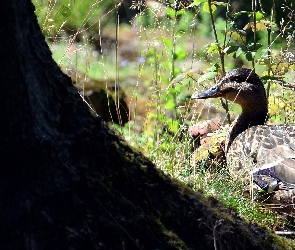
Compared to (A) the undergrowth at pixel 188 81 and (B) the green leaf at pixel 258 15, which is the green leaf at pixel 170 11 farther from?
(B) the green leaf at pixel 258 15

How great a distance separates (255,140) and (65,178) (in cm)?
308

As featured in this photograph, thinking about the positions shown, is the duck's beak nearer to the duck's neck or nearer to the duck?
the duck

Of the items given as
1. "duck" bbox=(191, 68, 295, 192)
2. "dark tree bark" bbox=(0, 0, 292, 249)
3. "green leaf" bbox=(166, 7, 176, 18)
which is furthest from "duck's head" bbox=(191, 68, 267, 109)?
"dark tree bark" bbox=(0, 0, 292, 249)

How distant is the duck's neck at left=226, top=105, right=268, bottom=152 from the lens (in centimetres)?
603

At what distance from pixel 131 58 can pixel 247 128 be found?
4.55 m

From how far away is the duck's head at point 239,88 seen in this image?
6047 millimetres

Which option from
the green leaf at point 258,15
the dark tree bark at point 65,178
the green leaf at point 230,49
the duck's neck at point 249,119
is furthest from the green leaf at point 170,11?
the dark tree bark at point 65,178

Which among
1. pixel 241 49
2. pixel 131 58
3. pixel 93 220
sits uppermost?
pixel 241 49

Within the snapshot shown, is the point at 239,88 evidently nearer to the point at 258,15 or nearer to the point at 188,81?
the point at 188,81

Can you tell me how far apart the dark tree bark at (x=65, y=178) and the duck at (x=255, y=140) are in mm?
1747

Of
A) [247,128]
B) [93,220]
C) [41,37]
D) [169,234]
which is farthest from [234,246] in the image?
[247,128]

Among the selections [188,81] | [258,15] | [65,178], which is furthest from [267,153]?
[65,178]

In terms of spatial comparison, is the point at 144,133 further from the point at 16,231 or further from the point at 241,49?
the point at 16,231

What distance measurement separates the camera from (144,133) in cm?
587
